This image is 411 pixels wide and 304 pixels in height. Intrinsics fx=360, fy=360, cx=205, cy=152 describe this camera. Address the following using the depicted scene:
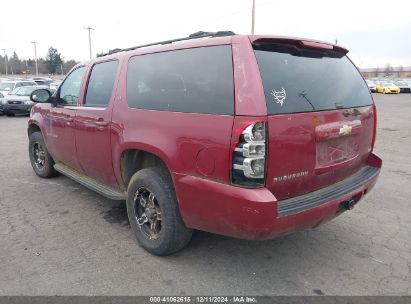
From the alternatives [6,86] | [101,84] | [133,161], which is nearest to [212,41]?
[133,161]

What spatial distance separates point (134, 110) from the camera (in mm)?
3387

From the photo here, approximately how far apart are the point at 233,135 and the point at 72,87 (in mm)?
3043

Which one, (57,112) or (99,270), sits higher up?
(57,112)

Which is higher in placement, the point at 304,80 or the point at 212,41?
the point at 212,41

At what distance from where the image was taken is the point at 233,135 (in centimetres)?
249

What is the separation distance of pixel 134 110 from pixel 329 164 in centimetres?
180

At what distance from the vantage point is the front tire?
3.08 m

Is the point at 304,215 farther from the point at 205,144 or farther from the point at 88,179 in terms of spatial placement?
the point at 88,179

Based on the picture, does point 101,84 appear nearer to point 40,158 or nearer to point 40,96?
point 40,96

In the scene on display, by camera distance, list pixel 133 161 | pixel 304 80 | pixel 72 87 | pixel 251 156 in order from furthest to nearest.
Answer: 1. pixel 72 87
2. pixel 133 161
3. pixel 304 80
4. pixel 251 156

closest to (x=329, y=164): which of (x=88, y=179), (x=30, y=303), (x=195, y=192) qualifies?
(x=195, y=192)

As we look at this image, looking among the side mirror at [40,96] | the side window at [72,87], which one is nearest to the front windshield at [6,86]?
the side mirror at [40,96]

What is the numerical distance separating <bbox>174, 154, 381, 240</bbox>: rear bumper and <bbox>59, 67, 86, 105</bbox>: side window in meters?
2.36

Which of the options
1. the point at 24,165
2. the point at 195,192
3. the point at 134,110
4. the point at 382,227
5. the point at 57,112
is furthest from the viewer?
the point at 24,165
